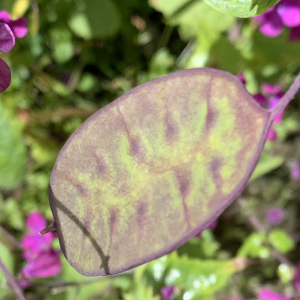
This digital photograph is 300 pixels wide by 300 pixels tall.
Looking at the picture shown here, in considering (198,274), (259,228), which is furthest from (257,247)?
(198,274)

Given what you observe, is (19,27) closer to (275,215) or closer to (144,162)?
(144,162)

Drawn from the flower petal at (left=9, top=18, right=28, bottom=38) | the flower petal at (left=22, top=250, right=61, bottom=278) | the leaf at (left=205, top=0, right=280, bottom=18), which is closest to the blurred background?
the flower petal at (left=22, top=250, right=61, bottom=278)

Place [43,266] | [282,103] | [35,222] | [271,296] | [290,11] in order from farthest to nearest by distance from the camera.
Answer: [35,222], [271,296], [43,266], [290,11], [282,103]

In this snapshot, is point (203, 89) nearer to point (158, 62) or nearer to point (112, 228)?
point (112, 228)

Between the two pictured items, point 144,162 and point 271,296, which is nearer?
point 144,162

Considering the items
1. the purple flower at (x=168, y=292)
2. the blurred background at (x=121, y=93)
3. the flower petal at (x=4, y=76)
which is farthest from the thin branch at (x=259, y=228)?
the flower petal at (x=4, y=76)

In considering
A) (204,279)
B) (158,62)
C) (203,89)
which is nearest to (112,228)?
(203,89)
